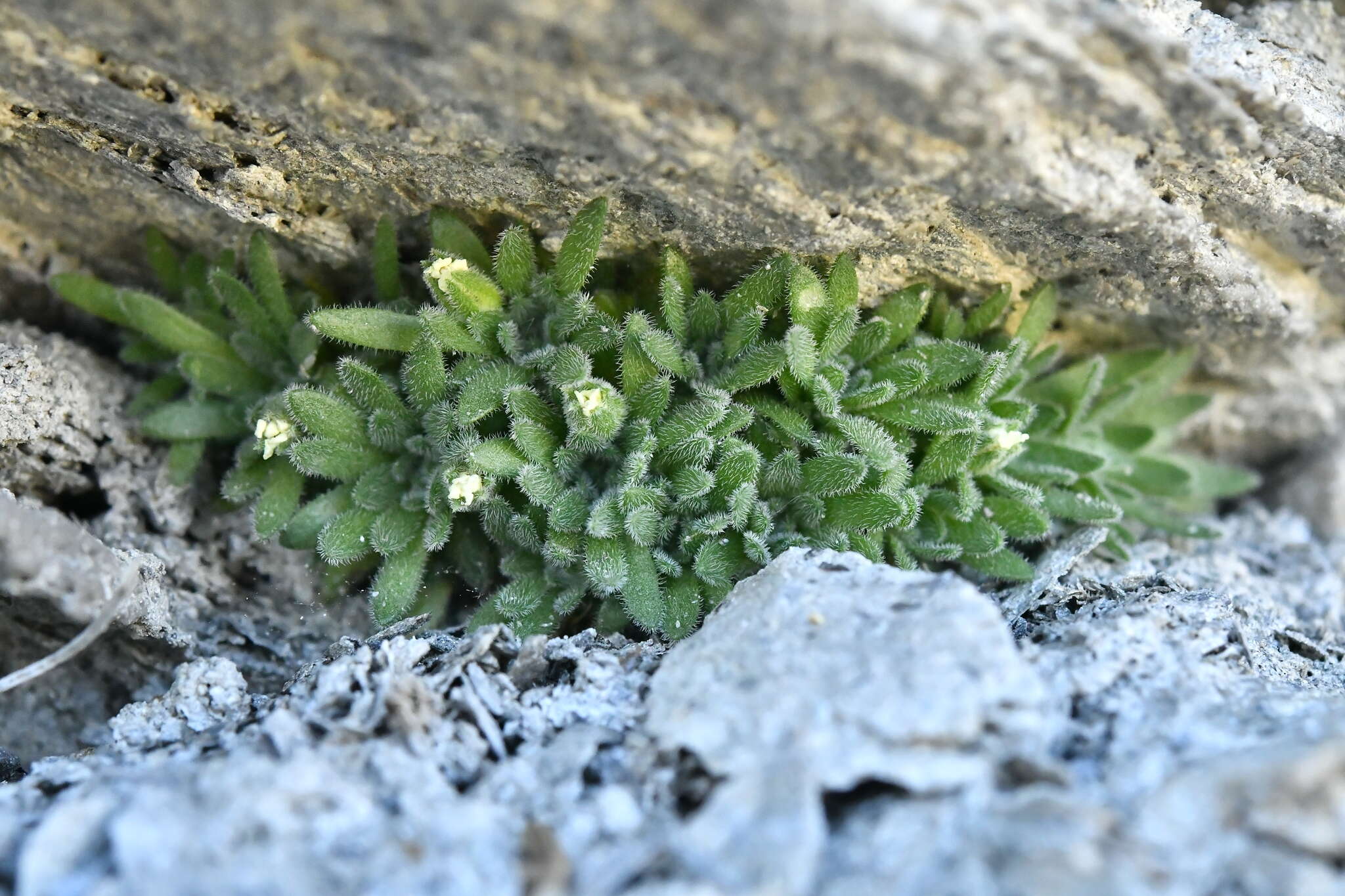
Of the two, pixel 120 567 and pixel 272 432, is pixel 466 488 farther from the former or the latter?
pixel 120 567

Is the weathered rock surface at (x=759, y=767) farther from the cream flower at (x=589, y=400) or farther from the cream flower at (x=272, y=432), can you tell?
the cream flower at (x=272, y=432)

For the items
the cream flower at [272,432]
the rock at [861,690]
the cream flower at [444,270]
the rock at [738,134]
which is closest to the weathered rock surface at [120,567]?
the cream flower at [272,432]

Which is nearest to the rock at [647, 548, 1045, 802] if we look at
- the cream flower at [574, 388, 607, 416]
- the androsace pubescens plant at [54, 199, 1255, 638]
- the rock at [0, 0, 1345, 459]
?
the androsace pubescens plant at [54, 199, 1255, 638]

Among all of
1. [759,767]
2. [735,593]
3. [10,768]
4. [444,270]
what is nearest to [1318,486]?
[735,593]

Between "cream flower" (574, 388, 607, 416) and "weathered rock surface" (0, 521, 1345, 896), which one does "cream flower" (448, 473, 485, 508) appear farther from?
"weathered rock surface" (0, 521, 1345, 896)

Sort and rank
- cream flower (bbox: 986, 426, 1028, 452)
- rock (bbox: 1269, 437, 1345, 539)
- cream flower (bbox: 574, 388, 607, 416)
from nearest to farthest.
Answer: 1. cream flower (bbox: 574, 388, 607, 416)
2. cream flower (bbox: 986, 426, 1028, 452)
3. rock (bbox: 1269, 437, 1345, 539)

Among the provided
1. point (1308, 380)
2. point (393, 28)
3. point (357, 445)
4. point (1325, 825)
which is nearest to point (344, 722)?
point (357, 445)
